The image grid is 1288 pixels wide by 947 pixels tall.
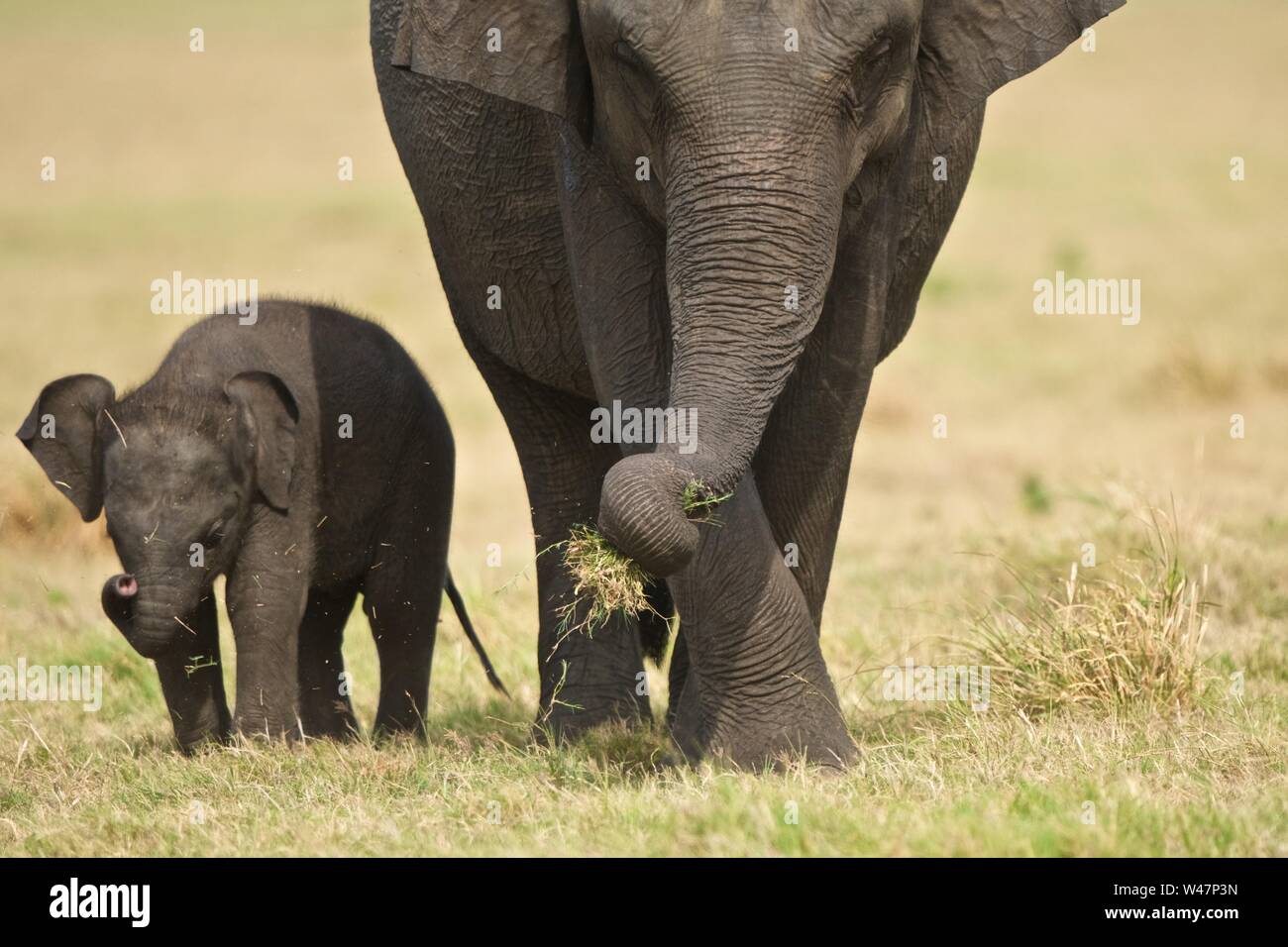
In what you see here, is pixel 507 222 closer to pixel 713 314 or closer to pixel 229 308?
pixel 229 308

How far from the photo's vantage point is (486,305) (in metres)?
7.94

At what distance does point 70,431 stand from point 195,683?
1.03 m

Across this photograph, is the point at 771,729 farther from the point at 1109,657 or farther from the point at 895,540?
the point at 895,540

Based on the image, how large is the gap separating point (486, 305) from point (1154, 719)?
2928 millimetres

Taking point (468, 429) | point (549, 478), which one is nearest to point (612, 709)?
point (549, 478)

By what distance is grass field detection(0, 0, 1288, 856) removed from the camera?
5859mm

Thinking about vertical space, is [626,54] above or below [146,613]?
above

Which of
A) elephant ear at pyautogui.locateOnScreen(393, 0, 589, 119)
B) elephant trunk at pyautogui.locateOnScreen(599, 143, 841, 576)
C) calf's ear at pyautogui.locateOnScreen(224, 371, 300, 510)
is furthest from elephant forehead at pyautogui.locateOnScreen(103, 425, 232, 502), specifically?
elephant trunk at pyautogui.locateOnScreen(599, 143, 841, 576)

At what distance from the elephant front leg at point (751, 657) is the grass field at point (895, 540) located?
199mm

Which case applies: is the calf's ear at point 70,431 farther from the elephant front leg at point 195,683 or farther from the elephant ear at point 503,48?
the elephant ear at point 503,48

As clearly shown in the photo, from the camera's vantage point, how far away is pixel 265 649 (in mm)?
7453

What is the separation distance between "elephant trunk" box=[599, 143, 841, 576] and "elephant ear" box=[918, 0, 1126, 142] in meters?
0.87

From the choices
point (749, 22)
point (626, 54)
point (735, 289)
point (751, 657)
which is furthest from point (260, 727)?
point (749, 22)

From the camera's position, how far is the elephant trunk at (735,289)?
5637 mm
